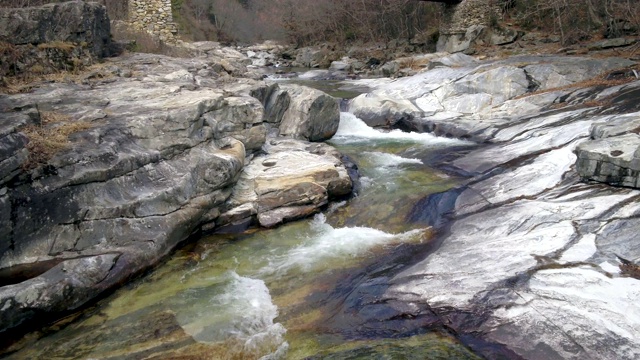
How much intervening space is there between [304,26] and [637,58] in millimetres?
27335

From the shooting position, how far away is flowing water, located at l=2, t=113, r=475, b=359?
528 centimetres

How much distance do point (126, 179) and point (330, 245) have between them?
131 inches

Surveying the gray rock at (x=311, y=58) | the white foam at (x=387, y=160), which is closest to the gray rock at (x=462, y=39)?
the gray rock at (x=311, y=58)

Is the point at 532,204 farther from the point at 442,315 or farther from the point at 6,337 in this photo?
the point at 6,337

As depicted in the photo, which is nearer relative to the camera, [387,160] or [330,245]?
[330,245]

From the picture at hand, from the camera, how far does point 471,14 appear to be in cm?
2531

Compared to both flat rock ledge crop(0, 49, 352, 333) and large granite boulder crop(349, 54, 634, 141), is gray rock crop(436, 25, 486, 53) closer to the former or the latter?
large granite boulder crop(349, 54, 634, 141)

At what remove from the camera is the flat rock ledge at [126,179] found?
244 inches

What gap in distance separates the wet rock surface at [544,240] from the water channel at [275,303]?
42 cm

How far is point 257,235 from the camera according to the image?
8.20 metres

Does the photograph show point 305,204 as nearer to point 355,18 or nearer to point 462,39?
point 462,39

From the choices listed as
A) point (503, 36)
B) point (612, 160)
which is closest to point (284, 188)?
point (612, 160)

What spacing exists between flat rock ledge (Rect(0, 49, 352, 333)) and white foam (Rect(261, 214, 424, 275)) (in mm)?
863

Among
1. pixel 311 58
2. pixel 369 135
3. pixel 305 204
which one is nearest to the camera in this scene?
pixel 305 204
